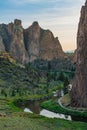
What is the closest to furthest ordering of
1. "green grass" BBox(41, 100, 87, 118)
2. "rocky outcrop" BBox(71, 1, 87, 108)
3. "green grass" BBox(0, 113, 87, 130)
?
"green grass" BBox(0, 113, 87, 130) < "green grass" BBox(41, 100, 87, 118) < "rocky outcrop" BBox(71, 1, 87, 108)

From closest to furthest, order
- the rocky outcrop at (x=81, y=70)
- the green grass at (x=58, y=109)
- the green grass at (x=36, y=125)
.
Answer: the green grass at (x=36, y=125) < the green grass at (x=58, y=109) < the rocky outcrop at (x=81, y=70)

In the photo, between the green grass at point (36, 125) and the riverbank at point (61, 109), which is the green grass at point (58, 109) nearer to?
the riverbank at point (61, 109)

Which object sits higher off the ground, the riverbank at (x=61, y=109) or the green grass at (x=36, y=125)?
the green grass at (x=36, y=125)

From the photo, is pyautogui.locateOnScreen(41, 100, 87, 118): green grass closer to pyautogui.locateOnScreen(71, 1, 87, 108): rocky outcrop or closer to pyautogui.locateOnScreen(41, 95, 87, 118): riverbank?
pyautogui.locateOnScreen(41, 95, 87, 118): riverbank

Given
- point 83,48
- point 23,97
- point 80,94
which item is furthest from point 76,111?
point 23,97

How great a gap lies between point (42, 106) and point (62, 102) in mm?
8238

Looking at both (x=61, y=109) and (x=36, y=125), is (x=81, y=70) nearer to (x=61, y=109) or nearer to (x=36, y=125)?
(x=61, y=109)

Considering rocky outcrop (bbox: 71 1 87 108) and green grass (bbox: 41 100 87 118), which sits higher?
rocky outcrop (bbox: 71 1 87 108)

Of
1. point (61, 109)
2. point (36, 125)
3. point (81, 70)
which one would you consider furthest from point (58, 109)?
point (36, 125)

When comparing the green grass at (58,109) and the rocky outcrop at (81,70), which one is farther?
the rocky outcrop at (81,70)

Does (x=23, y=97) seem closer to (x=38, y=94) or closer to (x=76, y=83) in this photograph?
(x=38, y=94)

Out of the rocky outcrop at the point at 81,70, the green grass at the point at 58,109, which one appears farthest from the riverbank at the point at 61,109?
the rocky outcrop at the point at 81,70

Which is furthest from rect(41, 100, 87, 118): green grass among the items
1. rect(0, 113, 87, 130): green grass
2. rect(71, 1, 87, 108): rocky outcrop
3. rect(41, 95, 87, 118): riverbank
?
rect(0, 113, 87, 130): green grass

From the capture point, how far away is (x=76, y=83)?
142 meters
